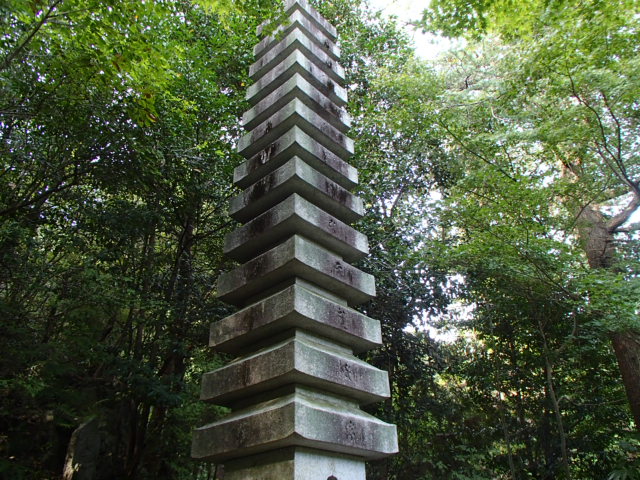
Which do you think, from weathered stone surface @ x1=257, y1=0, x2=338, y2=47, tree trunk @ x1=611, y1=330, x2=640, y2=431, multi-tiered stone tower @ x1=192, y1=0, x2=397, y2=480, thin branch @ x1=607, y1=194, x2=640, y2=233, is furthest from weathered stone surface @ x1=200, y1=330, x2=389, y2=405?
thin branch @ x1=607, y1=194, x2=640, y2=233

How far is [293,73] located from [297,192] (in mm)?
1472

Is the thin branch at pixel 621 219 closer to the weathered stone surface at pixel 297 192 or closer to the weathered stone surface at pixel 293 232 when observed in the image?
the weathered stone surface at pixel 297 192

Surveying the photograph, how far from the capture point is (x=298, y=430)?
6.65ft

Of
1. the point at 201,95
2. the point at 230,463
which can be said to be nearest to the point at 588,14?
the point at 201,95

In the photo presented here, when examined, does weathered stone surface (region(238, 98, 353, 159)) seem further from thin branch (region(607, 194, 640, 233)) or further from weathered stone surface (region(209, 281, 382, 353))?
thin branch (region(607, 194, 640, 233))

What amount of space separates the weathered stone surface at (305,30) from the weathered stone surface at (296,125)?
42.0 inches

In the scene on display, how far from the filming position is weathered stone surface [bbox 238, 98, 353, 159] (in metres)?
3.55

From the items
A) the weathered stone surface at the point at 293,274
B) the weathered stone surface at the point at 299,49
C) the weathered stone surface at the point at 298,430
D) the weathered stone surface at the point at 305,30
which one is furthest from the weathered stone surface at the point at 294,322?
the weathered stone surface at the point at 305,30

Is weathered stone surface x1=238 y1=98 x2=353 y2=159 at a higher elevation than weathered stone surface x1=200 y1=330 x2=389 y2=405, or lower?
higher

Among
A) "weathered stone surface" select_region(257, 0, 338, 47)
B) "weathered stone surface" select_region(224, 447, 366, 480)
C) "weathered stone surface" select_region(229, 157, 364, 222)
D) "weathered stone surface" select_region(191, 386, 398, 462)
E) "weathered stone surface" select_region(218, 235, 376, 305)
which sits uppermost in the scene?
"weathered stone surface" select_region(257, 0, 338, 47)

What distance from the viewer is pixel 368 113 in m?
9.18

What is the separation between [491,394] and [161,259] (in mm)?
8264

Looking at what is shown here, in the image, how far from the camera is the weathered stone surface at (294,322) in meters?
2.53

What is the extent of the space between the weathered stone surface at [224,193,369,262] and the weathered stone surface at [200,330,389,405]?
2.49 ft
